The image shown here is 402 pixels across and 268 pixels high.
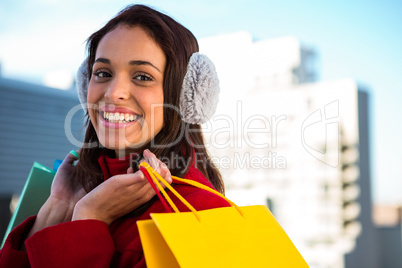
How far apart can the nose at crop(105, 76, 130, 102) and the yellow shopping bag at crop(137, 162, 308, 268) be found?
21 cm

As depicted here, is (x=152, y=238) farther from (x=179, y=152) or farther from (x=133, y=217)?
(x=179, y=152)

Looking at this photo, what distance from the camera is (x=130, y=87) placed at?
0.79 metres

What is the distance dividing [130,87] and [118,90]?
2 cm

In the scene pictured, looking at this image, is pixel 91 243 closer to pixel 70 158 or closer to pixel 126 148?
pixel 126 148

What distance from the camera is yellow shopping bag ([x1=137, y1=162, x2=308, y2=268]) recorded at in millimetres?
524

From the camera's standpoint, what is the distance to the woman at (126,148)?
67 cm

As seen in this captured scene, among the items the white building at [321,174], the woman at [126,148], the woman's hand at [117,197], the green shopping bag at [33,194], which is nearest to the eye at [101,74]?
the woman at [126,148]

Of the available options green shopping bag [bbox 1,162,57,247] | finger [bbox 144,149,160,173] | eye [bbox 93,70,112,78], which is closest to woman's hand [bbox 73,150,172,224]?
finger [bbox 144,149,160,173]

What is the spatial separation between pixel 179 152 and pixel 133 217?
0.61 ft

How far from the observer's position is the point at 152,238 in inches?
21.3

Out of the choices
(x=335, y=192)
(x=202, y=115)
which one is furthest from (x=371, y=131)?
(x=202, y=115)

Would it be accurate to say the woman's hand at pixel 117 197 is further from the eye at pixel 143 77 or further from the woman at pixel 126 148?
the eye at pixel 143 77

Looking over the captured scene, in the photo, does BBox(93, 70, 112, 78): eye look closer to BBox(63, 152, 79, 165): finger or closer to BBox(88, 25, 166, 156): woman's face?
BBox(88, 25, 166, 156): woman's face

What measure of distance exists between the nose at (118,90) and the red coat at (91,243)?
0.21 metres
